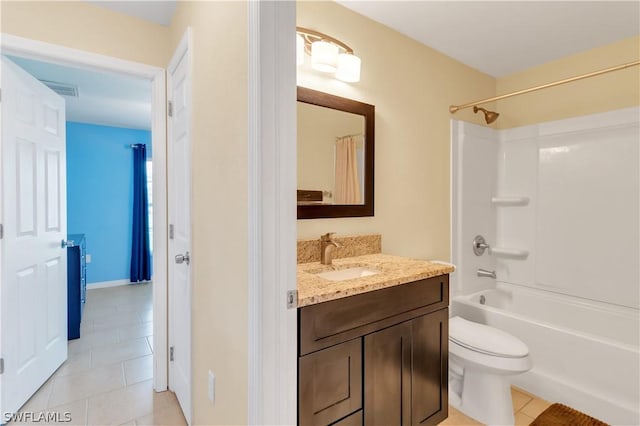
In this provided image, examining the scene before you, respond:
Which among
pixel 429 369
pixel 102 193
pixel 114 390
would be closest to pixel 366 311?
pixel 429 369

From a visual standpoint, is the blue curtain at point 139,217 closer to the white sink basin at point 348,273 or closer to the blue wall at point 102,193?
the blue wall at point 102,193

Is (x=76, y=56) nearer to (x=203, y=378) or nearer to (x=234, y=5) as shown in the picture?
(x=234, y=5)

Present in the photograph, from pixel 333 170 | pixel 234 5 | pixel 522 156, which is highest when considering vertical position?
pixel 234 5

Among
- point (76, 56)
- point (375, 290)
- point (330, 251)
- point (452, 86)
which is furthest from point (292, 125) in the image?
point (452, 86)

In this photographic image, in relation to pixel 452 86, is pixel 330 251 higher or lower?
lower

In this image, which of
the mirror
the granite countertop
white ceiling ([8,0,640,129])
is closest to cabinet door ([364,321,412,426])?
the granite countertop

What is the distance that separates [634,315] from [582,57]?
1924 millimetres

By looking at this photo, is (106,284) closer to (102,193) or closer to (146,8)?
(102,193)

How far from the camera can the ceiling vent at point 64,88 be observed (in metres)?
2.93

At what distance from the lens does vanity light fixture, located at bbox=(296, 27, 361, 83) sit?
1.70 meters

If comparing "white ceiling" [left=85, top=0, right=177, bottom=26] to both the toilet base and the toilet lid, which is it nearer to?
the toilet lid

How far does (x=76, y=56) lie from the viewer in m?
1.75

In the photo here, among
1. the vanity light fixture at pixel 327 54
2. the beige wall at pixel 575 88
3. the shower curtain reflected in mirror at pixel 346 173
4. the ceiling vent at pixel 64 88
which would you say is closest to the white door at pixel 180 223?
the vanity light fixture at pixel 327 54

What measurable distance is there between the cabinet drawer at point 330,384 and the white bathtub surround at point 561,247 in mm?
1444
